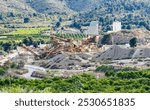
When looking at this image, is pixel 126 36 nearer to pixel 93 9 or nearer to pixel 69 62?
pixel 69 62

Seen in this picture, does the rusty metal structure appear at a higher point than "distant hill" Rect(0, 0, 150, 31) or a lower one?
lower

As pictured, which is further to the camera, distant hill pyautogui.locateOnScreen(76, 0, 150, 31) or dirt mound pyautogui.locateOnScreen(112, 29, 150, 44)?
distant hill pyautogui.locateOnScreen(76, 0, 150, 31)

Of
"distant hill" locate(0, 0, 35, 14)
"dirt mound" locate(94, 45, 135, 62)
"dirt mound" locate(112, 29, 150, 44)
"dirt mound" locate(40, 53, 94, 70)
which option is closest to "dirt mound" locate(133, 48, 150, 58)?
"dirt mound" locate(94, 45, 135, 62)

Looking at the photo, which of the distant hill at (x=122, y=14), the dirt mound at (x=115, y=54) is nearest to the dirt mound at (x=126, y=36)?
the dirt mound at (x=115, y=54)

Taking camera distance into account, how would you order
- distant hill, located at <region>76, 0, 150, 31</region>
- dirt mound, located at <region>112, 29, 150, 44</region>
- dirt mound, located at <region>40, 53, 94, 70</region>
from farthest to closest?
distant hill, located at <region>76, 0, 150, 31</region> < dirt mound, located at <region>112, 29, 150, 44</region> < dirt mound, located at <region>40, 53, 94, 70</region>

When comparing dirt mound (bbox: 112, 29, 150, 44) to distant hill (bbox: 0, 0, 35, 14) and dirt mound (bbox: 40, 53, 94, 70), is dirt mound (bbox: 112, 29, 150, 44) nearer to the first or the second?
dirt mound (bbox: 40, 53, 94, 70)

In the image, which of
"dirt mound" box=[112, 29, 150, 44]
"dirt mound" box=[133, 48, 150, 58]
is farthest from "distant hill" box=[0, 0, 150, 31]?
"dirt mound" box=[133, 48, 150, 58]

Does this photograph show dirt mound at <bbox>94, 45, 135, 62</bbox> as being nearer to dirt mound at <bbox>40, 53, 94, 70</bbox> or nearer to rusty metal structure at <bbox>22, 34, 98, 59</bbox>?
dirt mound at <bbox>40, 53, 94, 70</bbox>

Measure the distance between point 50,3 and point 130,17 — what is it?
30.0 metres

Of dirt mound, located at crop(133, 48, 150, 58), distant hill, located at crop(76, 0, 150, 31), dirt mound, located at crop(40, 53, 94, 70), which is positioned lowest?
dirt mound, located at crop(40, 53, 94, 70)

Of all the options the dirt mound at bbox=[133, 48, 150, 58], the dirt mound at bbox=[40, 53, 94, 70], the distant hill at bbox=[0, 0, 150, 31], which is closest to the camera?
the dirt mound at bbox=[40, 53, 94, 70]

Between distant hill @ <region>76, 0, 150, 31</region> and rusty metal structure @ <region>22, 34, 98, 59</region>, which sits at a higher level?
distant hill @ <region>76, 0, 150, 31</region>

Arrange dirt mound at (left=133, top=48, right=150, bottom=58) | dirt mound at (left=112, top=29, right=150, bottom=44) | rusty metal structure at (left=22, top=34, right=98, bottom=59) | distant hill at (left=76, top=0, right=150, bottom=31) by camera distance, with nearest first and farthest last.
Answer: dirt mound at (left=133, top=48, right=150, bottom=58), rusty metal structure at (left=22, top=34, right=98, bottom=59), dirt mound at (left=112, top=29, right=150, bottom=44), distant hill at (left=76, top=0, right=150, bottom=31)

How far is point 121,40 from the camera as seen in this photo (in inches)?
2500
